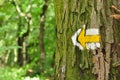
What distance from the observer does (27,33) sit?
12.0 meters

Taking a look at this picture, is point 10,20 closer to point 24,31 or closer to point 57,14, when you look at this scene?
point 24,31

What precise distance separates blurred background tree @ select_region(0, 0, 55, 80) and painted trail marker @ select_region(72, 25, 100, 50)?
507 centimetres

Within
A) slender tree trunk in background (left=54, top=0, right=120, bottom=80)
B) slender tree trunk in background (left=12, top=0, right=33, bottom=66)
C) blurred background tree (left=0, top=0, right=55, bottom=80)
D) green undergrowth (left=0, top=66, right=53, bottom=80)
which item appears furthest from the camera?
slender tree trunk in background (left=12, top=0, right=33, bottom=66)

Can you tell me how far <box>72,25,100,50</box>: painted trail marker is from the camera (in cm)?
278

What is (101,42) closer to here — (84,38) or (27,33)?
(84,38)

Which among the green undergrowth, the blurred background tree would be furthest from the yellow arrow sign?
the blurred background tree

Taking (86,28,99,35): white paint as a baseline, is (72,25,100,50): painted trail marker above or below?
below

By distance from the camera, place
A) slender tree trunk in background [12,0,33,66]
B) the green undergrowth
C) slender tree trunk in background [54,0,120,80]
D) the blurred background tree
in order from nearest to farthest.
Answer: slender tree trunk in background [54,0,120,80]
the green undergrowth
the blurred background tree
slender tree trunk in background [12,0,33,66]

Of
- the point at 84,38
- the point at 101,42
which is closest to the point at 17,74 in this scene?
the point at 84,38

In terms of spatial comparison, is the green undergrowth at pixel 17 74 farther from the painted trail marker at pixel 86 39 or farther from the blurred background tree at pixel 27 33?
the painted trail marker at pixel 86 39

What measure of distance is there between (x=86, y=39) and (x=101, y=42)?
0.14m

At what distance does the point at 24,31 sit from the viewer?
1267 cm

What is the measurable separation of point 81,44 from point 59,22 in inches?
11.3

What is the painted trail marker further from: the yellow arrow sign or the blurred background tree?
the blurred background tree
